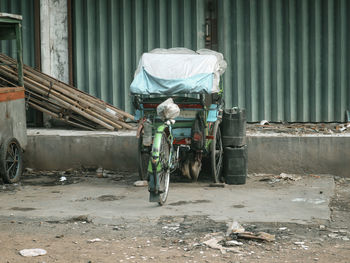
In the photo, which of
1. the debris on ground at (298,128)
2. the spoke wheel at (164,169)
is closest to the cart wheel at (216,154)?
the spoke wheel at (164,169)

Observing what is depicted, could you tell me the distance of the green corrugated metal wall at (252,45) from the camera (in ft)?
37.0

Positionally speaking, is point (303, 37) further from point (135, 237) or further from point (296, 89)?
point (135, 237)

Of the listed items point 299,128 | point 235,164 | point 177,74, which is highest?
point 177,74

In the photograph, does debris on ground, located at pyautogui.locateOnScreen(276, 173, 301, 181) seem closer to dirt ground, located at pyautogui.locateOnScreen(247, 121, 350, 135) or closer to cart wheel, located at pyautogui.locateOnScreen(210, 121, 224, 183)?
dirt ground, located at pyautogui.locateOnScreen(247, 121, 350, 135)

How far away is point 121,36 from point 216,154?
Result: 320 cm

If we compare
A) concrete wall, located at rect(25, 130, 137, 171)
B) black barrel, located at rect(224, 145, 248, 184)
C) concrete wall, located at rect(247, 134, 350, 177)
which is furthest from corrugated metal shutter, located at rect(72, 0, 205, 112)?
black barrel, located at rect(224, 145, 248, 184)

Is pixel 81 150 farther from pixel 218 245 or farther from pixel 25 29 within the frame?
pixel 218 245

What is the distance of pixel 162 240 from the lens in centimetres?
681

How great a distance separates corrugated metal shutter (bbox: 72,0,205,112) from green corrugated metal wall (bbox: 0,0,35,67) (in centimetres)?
79

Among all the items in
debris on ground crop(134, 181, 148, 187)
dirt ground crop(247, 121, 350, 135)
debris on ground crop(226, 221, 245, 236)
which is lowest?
debris on ground crop(134, 181, 148, 187)

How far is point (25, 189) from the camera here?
382 inches

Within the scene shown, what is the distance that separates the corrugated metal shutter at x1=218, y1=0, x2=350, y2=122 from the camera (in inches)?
443

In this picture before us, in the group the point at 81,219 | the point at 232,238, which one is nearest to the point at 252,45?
the point at 81,219

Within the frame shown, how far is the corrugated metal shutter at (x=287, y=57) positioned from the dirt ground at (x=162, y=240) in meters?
3.64
